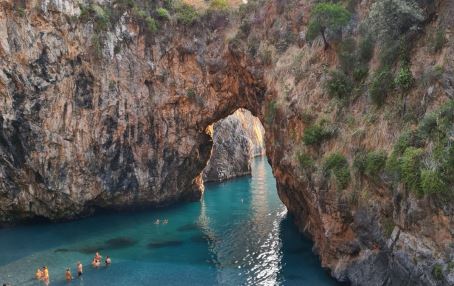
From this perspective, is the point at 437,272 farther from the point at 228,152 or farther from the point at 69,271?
the point at 228,152

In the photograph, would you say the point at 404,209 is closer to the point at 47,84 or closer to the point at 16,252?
the point at 16,252

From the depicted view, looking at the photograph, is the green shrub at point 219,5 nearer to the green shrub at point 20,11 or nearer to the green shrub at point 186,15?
the green shrub at point 186,15

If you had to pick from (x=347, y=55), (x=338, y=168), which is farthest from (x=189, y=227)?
(x=347, y=55)

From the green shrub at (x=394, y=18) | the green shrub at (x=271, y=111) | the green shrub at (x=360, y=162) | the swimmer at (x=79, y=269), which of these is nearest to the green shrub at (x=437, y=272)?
the green shrub at (x=360, y=162)

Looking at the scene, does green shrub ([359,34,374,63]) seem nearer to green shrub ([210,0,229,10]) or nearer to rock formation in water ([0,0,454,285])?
rock formation in water ([0,0,454,285])

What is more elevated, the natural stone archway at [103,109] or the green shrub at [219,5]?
the green shrub at [219,5]

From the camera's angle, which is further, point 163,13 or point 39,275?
point 163,13

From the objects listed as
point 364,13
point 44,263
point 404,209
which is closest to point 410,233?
point 404,209
